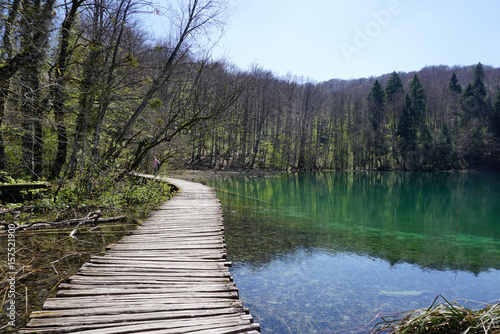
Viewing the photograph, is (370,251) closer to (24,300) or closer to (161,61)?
(24,300)

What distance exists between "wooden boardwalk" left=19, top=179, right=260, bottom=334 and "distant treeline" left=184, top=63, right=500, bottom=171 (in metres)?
34.6

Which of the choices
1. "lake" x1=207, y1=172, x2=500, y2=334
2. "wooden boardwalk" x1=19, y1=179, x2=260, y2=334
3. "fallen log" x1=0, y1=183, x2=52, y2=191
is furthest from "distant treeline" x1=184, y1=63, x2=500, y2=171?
"wooden boardwalk" x1=19, y1=179, x2=260, y2=334

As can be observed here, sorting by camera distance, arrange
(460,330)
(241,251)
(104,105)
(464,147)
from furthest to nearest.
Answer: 1. (464,147)
2. (104,105)
3. (241,251)
4. (460,330)

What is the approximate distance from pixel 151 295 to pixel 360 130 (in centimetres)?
5551

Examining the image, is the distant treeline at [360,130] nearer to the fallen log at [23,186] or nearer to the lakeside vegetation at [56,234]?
the lakeside vegetation at [56,234]

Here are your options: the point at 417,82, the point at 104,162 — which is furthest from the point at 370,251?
the point at 417,82

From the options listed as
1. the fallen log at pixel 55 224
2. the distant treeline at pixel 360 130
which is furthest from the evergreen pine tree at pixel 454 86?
the fallen log at pixel 55 224

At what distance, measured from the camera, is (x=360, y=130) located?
5416cm

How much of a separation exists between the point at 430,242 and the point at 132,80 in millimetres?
10361

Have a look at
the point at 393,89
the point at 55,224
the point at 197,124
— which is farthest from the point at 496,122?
the point at 55,224

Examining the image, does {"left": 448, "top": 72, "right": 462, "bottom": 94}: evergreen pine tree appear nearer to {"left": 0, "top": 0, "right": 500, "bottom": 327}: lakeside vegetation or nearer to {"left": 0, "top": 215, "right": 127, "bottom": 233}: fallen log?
{"left": 0, "top": 0, "right": 500, "bottom": 327}: lakeside vegetation

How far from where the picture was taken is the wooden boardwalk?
8.51ft

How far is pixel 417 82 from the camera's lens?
52781 millimetres

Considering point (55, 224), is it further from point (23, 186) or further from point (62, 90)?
point (62, 90)
